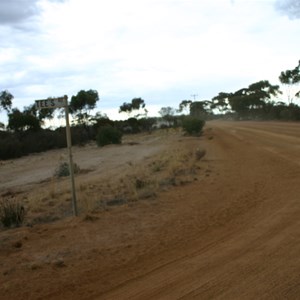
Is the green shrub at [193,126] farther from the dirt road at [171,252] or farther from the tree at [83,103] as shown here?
the dirt road at [171,252]

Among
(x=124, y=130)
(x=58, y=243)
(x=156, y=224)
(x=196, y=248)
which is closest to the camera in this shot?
(x=196, y=248)

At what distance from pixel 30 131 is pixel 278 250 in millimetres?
61866

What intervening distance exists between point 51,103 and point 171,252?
4084 mm

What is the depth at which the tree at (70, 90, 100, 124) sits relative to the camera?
234ft

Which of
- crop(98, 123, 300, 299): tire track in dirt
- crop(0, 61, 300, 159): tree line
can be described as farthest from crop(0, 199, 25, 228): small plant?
crop(0, 61, 300, 159): tree line

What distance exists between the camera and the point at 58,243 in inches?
338

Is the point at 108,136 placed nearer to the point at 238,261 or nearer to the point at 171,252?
the point at 171,252

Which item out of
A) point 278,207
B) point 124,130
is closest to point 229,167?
point 278,207

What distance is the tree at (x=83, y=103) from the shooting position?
71.5 m

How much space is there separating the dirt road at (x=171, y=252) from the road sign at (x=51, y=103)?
8.17ft

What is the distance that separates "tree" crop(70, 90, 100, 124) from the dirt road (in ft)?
198

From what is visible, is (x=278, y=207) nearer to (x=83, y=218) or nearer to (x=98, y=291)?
(x=83, y=218)

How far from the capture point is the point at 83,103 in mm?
72250

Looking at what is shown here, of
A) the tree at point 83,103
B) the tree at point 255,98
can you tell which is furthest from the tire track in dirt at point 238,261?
the tree at point 255,98
